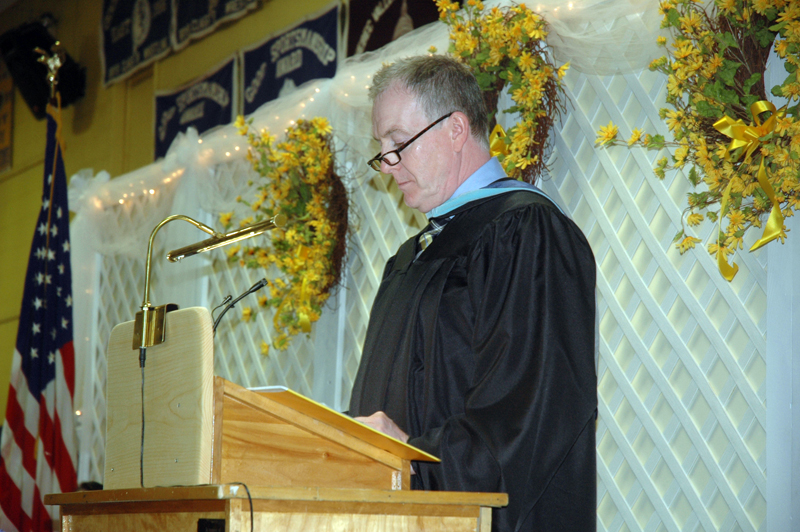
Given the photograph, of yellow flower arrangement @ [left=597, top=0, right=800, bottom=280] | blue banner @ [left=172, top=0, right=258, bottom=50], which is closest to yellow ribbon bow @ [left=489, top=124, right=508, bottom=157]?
yellow flower arrangement @ [left=597, top=0, right=800, bottom=280]

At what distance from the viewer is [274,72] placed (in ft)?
16.2

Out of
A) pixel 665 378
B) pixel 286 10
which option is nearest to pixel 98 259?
pixel 286 10

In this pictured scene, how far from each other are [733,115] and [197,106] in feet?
13.2

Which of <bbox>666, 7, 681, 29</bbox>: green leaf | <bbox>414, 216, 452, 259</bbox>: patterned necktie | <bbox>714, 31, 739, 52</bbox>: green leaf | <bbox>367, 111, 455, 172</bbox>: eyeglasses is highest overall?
<bbox>666, 7, 681, 29</bbox>: green leaf

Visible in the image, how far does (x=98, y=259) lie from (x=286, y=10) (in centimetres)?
200

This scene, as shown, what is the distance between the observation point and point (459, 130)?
1989mm

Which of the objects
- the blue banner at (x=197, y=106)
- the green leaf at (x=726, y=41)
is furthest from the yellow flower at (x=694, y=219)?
the blue banner at (x=197, y=106)

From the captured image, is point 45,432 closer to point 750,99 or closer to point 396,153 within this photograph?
point 396,153

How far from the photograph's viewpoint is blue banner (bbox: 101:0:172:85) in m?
5.97

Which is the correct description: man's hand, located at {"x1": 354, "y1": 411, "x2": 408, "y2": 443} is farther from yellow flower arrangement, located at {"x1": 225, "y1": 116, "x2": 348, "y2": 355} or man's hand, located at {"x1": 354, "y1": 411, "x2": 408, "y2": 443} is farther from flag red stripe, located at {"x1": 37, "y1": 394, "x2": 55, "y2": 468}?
flag red stripe, located at {"x1": 37, "y1": 394, "x2": 55, "y2": 468}

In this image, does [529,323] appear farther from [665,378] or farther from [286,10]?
[286,10]

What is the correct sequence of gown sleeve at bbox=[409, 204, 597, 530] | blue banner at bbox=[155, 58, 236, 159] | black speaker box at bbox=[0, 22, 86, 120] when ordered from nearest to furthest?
gown sleeve at bbox=[409, 204, 597, 530] → blue banner at bbox=[155, 58, 236, 159] → black speaker box at bbox=[0, 22, 86, 120]

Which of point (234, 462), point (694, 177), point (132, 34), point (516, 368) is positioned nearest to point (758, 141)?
point (694, 177)

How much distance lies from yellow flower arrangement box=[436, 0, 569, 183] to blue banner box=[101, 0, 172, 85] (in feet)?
12.1
